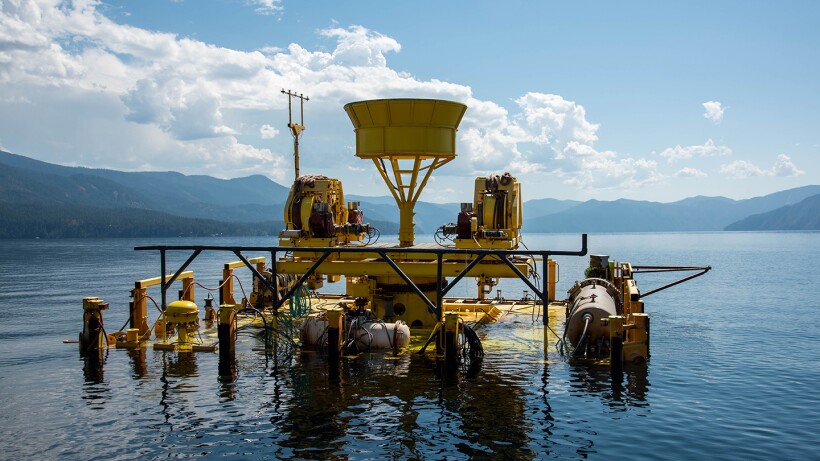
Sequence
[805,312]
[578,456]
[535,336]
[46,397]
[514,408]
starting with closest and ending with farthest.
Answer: [578,456]
[514,408]
[46,397]
[535,336]
[805,312]

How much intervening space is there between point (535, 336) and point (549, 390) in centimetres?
831

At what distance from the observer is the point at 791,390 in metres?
23.4

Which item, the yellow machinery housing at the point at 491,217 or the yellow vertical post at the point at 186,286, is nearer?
the yellow machinery housing at the point at 491,217

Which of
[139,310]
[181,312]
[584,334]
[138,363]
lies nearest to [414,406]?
[584,334]

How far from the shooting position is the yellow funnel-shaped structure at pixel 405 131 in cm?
3109

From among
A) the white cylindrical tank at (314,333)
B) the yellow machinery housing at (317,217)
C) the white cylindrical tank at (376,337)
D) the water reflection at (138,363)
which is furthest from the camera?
the yellow machinery housing at (317,217)

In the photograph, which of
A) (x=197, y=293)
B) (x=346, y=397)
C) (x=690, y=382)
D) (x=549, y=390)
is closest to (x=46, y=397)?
(x=346, y=397)

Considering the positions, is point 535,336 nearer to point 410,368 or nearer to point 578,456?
point 410,368

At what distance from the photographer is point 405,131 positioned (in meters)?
31.3

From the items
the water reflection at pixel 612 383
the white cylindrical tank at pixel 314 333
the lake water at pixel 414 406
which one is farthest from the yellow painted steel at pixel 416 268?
the water reflection at pixel 612 383

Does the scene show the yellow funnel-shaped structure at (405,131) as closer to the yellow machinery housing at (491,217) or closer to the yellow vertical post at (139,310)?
the yellow machinery housing at (491,217)

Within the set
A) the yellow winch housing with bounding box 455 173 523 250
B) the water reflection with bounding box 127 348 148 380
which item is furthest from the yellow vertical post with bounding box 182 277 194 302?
the yellow winch housing with bounding box 455 173 523 250

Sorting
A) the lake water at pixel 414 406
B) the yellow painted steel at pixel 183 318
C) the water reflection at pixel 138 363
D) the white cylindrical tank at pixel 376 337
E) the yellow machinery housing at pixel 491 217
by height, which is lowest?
the lake water at pixel 414 406

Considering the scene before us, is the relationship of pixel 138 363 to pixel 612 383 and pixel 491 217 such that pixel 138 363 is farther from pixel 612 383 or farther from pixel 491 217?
pixel 612 383
